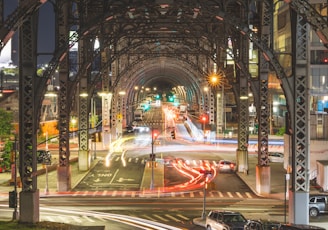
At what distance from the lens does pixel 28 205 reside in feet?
98.6

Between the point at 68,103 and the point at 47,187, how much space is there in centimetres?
688

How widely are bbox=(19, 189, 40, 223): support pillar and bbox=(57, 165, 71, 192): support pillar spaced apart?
13.4 metres

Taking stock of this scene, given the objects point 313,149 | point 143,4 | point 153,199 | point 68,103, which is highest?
point 143,4

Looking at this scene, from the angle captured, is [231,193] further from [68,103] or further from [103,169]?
[103,169]

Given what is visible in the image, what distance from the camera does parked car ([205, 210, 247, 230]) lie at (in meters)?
25.3

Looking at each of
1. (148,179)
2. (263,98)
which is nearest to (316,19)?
(263,98)

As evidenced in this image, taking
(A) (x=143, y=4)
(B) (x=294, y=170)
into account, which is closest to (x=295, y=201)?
(B) (x=294, y=170)

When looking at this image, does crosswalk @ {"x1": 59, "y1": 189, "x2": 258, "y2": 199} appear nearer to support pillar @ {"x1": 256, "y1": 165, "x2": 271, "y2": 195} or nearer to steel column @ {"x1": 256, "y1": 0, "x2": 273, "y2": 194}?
support pillar @ {"x1": 256, "y1": 165, "x2": 271, "y2": 195}

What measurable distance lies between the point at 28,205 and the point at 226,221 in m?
11.1

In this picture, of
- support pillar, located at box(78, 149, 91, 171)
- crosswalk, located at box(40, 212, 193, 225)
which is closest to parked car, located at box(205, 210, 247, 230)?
crosswalk, located at box(40, 212, 193, 225)

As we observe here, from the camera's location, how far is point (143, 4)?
29328 millimetres

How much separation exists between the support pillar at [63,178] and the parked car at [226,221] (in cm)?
1888

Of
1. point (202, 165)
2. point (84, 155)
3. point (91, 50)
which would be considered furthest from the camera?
point (202, 165)

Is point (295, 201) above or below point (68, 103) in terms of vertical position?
below
